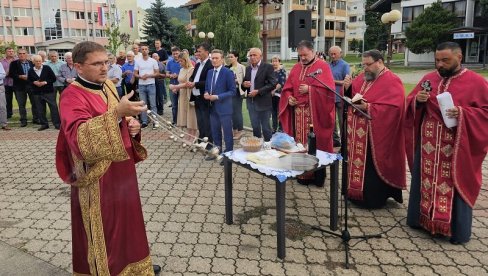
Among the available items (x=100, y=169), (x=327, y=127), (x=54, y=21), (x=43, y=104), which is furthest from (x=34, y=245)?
(x=54, y=21)

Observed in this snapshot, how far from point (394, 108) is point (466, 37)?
33763mm

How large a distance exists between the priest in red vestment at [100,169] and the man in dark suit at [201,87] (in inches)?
176

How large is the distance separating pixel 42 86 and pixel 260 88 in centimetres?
611

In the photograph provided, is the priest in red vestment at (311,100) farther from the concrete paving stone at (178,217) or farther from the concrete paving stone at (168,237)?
the concrete paving stone at (168,237)

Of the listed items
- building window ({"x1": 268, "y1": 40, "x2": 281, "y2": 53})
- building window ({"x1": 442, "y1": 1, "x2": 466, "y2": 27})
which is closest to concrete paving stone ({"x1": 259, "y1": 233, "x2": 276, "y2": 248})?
building window ({"x1": 442, "y1": 1, "x2": 466, "y2": 27})

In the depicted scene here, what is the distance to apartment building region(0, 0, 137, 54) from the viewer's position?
51.9 m

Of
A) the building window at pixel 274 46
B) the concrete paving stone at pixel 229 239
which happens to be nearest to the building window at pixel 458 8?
the building window at pixel 274 46

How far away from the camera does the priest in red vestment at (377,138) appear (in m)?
4.68

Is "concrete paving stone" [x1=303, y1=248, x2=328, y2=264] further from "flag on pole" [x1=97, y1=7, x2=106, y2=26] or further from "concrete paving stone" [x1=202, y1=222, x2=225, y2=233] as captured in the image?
"flag on pole" [x1=97, y1=7, x2=106, y2=26]

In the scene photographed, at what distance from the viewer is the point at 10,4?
52.3 m

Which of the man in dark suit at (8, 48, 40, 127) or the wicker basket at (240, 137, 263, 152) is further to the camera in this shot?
the man in dark suit at (8, 48, 40, 127)

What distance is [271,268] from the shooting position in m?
3.62

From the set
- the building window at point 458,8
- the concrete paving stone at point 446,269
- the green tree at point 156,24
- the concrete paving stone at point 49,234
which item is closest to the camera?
the concrete paving stone at point 446,269

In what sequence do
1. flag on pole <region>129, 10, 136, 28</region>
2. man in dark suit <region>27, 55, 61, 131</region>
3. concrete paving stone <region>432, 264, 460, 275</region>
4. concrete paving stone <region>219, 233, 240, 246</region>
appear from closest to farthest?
1. concrete paving stone <region>432, 264, 460, 275</region>
2. concrete paving stone <region>219, 233, 240, 246</region>
3. man in dark suit <region>27, 55, 61, 131</region>
4. flag on pole <region>129, 10, 136, 28</region>
